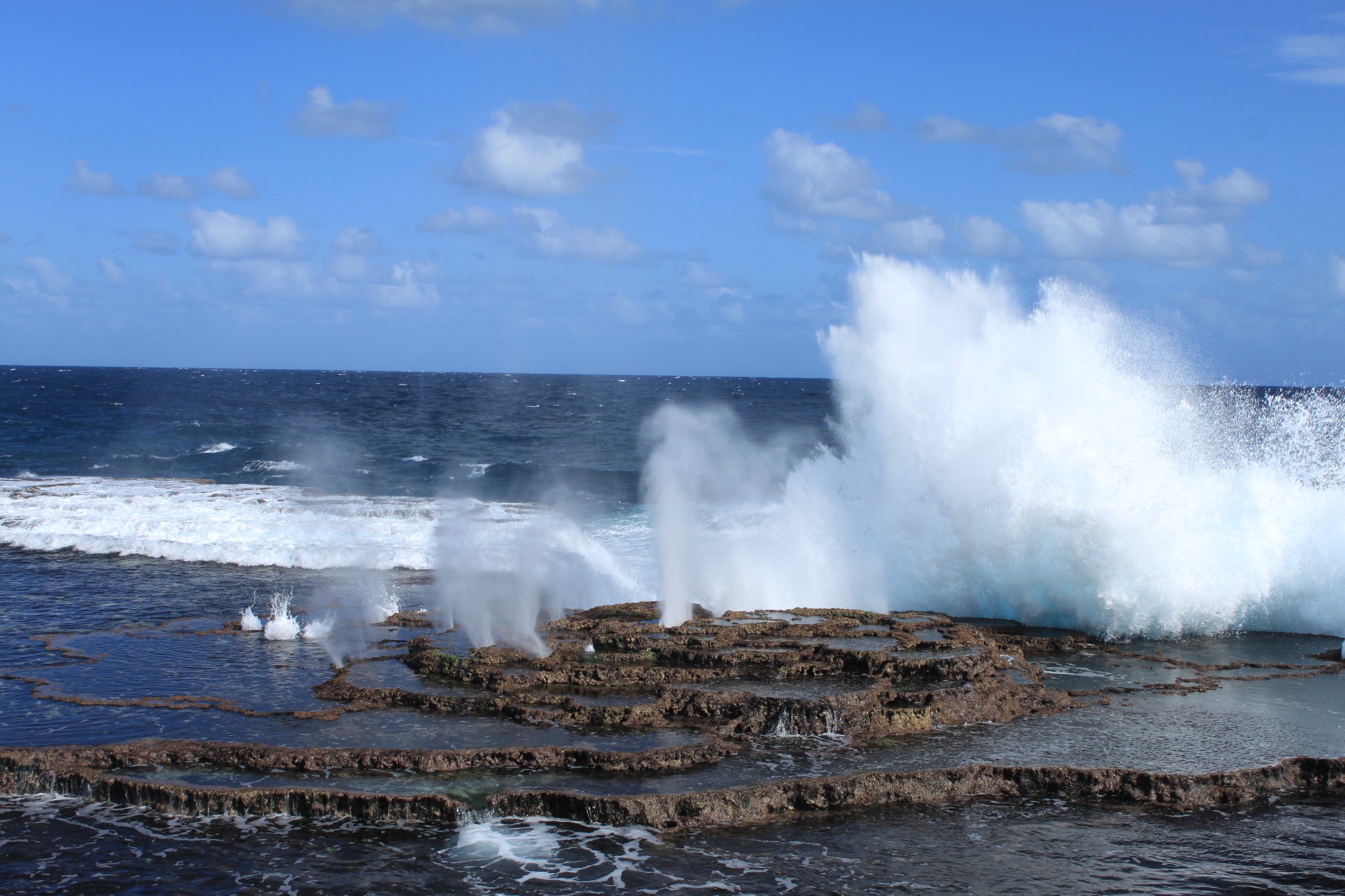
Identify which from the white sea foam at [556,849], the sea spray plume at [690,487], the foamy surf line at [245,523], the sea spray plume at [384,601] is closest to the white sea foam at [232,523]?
the foamy surf line at [245,523]

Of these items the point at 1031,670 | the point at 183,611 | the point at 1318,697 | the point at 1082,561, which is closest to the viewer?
the point at 1318,697

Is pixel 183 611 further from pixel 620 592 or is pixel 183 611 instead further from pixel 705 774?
pixel 705 774

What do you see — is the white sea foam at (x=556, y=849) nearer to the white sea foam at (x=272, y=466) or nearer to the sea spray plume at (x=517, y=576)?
the sea spray plume at (x=517, y=576)

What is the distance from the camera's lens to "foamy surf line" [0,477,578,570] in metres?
23.4

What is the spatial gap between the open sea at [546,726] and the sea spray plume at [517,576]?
138 millimetres

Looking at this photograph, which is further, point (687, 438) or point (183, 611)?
point (687, 438)

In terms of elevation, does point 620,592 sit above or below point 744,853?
A: above

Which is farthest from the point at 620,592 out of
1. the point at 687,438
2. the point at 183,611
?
the point at 183,611

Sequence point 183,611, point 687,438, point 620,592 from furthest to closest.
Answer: point 687,438 → point 620,592 → point 183,611

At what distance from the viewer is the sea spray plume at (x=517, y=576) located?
15.9 metres

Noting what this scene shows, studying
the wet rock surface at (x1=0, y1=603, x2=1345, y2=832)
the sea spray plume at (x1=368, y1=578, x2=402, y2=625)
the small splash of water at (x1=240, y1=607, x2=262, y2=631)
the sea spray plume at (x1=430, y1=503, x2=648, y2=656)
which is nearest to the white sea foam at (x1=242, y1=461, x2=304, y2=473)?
the sea spray plume at (x1=430, y1=503, x2=648, y2=656)

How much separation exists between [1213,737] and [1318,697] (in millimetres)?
2680

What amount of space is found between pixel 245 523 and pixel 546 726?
1792 cm

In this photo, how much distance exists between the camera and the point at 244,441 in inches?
1991
